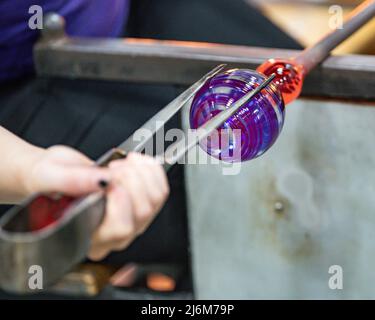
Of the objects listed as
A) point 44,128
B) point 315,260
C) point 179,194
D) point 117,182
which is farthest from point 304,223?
point 117,182

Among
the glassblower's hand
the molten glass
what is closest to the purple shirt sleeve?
the molten glass

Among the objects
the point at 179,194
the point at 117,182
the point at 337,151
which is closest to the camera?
the point at 117,182

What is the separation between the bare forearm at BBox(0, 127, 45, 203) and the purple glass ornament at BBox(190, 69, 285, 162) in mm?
131

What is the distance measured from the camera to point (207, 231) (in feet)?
3.22

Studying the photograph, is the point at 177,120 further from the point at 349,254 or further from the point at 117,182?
the point at 117,182

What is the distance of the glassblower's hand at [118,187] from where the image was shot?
47 centimetres

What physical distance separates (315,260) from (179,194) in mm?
185

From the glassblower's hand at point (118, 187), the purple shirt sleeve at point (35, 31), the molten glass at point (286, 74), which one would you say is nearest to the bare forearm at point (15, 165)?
the glassblower's hand at point (118, 187)

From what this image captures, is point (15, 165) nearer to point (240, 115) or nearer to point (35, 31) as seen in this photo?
point (240, 115)

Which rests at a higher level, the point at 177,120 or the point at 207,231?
the point at 177,120

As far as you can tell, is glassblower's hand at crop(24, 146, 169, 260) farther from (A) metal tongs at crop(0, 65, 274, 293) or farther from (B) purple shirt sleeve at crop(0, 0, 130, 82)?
(B) purple shirt sleeve at crop(0, 0, 130, 82)

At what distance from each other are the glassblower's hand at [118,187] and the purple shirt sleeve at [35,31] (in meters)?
0.48

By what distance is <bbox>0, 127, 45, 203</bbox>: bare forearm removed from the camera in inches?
21.5

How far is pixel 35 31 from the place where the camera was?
993 mm
